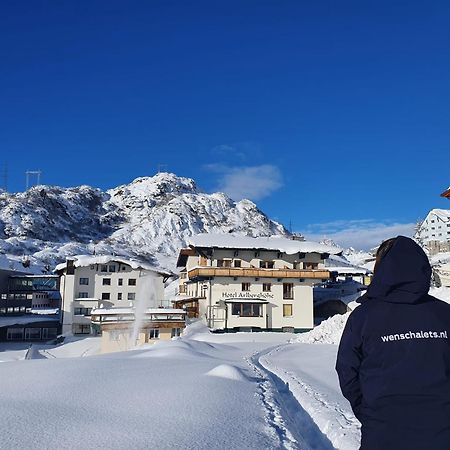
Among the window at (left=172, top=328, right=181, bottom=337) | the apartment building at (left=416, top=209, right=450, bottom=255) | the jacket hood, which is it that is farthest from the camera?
the apartment building at (left=416, top=209, right=450, bottom=255)

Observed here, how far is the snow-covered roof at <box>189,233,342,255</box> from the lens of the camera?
43625 millimetres

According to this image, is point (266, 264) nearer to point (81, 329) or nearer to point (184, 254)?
point (184, 254)

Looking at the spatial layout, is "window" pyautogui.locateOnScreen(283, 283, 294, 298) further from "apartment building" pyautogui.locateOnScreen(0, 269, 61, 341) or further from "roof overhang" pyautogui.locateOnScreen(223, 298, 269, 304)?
"apartment building" pyautogui.locateOnScreen(0, 269, 61, 341)

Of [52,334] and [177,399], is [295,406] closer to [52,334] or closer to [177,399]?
[177,399]

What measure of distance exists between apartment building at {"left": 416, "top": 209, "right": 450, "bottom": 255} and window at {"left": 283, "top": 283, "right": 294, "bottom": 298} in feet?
191

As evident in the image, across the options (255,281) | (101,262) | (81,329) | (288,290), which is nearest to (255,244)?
(255,281)

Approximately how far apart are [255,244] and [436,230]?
67987 millimetres

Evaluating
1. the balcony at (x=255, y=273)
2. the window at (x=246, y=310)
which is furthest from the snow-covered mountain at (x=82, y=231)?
the window at (x=246, y=310)

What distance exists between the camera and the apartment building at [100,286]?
46.8 m

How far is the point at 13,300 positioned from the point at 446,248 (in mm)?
78944

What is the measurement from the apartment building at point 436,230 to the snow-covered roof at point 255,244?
2171 inches

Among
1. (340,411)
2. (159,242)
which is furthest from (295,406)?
(159,242)

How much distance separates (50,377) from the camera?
27.7 ft

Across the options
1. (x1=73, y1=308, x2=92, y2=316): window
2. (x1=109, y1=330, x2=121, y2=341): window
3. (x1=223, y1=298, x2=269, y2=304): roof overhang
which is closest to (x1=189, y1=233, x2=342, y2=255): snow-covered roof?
(x1=223, y1=298, x2=269, y2=304): roof overhang
